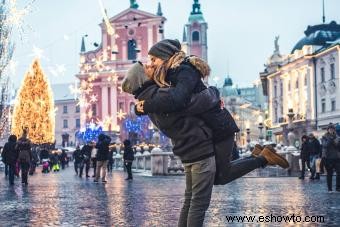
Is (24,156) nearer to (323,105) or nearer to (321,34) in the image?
(323,105)

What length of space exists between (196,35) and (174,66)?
102069 millimetres

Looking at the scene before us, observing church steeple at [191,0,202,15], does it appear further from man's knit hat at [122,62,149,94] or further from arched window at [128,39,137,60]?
man's knit hat at [122,62,149,94]

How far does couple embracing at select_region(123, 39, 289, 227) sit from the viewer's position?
14.9 ft

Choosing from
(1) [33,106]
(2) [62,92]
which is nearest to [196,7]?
(2) [62,92]

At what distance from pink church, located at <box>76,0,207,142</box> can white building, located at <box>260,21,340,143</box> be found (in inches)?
561

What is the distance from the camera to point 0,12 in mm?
36625

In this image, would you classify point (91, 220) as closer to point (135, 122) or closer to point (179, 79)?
point (179, 79)

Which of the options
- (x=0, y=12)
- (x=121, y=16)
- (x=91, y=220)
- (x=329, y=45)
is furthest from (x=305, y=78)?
(x=91, y=220)

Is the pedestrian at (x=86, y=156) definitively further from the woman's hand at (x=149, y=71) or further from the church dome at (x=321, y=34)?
the church dome at (x=321, y=34)

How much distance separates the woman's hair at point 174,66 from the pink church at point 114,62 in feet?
254

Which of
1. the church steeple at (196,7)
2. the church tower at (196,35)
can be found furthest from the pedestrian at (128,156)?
the church steeple at (196,7)

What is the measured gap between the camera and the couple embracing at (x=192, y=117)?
4.55 metres

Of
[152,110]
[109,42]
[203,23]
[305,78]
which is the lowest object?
[152,110]

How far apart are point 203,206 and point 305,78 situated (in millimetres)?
64792
